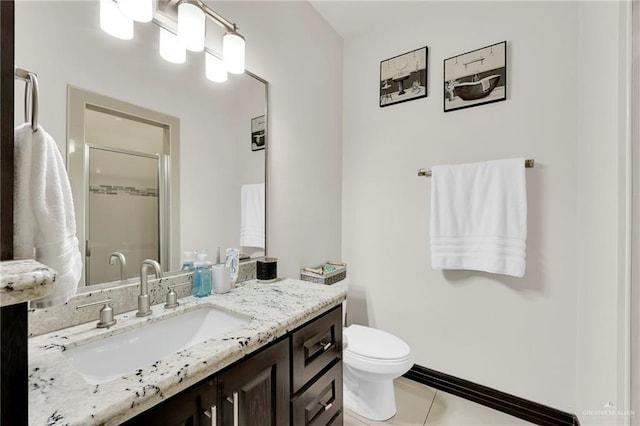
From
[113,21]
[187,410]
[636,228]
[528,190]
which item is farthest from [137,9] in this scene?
[528,190]

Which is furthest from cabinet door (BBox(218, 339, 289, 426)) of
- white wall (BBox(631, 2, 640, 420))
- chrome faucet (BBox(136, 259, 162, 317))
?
white wall (BBox(631, 2, 640, 420))

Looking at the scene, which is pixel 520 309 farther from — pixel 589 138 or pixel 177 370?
pixel 177 370

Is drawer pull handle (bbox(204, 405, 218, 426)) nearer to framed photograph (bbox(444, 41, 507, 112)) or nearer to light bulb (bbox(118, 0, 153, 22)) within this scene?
light bulb (bbox(118, 0, 153, 22))

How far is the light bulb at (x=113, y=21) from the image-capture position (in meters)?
0.91

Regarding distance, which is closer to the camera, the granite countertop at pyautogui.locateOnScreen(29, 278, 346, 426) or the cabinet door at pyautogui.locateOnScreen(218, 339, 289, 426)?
the granite countertop at pyautogui.locateOnScreen(29, 278, 346, 426)

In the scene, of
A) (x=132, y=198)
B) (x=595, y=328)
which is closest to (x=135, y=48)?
(x=132, y=198)

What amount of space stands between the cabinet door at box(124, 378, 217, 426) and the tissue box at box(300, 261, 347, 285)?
1062 mm

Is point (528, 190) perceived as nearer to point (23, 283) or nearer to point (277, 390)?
point (277, 390)

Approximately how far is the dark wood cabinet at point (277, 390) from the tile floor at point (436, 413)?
550 mm

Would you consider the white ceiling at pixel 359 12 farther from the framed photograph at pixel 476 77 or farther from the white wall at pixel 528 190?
the framed photograph at pixel 476 77

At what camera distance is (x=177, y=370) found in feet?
1.95

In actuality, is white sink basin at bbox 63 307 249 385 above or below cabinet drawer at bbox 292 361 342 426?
above

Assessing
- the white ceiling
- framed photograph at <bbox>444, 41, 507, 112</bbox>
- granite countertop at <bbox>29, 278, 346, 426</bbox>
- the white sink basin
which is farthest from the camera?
the white ceiling

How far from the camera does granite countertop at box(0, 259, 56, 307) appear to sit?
32 cm
